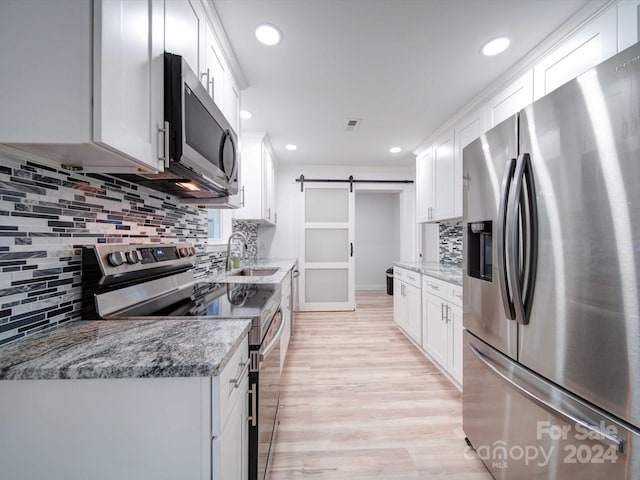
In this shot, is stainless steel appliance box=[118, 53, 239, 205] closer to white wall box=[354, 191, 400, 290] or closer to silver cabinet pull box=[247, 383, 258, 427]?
silver cabinet pull box=[247, 383, 258, 427]

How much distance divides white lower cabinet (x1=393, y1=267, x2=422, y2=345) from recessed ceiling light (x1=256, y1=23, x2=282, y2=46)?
92.6 inches

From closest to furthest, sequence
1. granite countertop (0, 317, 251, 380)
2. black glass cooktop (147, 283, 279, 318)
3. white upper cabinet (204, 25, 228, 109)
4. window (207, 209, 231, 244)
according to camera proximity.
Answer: granite countertop (0, 317, 251, 380) < black glass cooktop (147, 283, 279, 318) < white upper cabinet (204, 25, 228, 109) < window (207, 209, 231, 244)

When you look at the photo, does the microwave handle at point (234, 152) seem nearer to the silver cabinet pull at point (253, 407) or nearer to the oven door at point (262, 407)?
the oven door at point (262, 407)

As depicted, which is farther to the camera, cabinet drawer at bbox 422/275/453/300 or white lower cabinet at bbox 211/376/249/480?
cabinet drawer at bbox 422/275/453/300

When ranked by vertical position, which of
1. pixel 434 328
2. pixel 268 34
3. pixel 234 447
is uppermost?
pixel 268 34

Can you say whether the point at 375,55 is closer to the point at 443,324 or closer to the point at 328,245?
the point at 443,324

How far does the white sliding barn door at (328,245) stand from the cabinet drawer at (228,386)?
3.39 metres

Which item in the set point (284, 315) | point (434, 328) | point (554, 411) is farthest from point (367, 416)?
point (554, 411)

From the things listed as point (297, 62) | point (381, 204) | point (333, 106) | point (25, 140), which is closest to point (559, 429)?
point (25, 140)

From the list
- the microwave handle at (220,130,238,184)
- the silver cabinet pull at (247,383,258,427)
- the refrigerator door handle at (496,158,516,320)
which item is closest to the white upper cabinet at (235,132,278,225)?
the microwave handle at (220,130,238,184)

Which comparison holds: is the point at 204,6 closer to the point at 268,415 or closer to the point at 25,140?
the point at 25,140

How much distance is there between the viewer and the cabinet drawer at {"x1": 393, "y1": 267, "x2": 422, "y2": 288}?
2.76 meters

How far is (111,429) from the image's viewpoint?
655mm

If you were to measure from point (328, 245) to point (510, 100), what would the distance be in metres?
2.98
